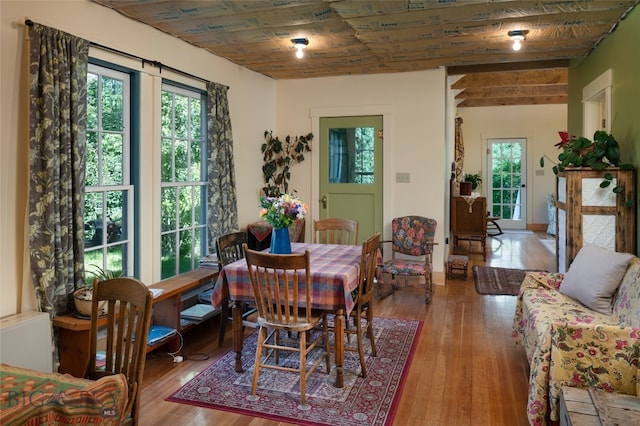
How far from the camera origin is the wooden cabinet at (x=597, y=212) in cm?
365

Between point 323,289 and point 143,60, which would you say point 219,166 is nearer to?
point 143,60

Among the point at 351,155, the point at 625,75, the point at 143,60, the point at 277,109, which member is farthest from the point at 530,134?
the point at 143,60

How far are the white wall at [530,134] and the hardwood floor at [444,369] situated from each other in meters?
6.67

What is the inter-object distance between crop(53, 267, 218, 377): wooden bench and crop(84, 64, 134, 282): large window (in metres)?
0.39

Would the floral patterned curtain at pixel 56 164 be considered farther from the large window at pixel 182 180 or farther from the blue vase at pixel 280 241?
the blue vase at pixel 280 241

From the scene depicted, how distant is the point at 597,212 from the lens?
146 inches

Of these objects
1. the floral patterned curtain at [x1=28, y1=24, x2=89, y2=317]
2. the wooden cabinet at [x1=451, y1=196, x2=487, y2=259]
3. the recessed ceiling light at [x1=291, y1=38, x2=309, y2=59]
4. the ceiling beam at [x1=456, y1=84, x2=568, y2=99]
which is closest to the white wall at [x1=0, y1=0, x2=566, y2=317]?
the floral patterned curtain at [x1=28, y1=24, x2=89, y2=317]

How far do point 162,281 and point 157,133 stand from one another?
1.23 metres

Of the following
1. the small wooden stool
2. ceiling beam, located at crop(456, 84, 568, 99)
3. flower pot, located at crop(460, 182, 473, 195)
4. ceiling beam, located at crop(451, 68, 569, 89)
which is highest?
ceiling beam, located at crop(456, 84, 568, 99)

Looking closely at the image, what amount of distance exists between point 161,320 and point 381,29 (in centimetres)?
297

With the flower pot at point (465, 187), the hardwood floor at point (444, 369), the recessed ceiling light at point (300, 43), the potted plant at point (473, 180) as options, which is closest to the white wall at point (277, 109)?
the hardwood floor at point (444, 369)

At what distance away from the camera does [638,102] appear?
11.5 ft

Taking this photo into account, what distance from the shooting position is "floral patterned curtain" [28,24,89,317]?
2811mm

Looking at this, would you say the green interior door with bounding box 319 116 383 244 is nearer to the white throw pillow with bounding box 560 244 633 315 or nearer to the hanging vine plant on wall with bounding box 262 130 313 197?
the hanging vine plant on wall with bounding box 262 130 313 197
